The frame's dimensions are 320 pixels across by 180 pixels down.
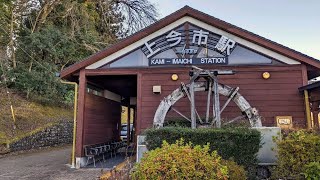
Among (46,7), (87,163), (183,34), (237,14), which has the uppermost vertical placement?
(46,7)

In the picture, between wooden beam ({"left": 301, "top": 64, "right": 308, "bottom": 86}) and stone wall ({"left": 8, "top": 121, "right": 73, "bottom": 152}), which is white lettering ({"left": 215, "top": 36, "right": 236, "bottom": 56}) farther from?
stone wall ({"left": 8, "top": 121, "right": 73, "bottom": 152})

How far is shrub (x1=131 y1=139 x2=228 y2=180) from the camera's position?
3.71 m

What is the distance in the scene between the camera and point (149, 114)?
9.00m

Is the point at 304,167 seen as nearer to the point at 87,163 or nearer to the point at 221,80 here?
the point at 221,80

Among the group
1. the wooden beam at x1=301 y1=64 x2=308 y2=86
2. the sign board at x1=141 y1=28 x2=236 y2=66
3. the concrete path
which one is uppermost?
the sign board at x1=141 y1=28 x2=236 y2=66

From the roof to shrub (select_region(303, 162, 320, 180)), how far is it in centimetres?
476

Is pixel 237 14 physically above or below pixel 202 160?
above

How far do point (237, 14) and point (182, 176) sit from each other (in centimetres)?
1325

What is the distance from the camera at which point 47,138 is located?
15.0 meters

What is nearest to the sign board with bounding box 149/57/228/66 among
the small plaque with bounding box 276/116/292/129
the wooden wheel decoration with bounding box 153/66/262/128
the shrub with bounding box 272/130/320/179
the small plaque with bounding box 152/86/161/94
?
the small plaque with bounding box 152/86/161/94

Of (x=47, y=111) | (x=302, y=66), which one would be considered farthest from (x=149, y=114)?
(x=47, y=111)

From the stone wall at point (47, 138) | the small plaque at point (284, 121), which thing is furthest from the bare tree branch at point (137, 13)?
the small plaque at point (284, 121)

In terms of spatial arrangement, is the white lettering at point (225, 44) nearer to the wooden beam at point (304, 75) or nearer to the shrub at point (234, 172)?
the wooden beam at point (304, 75)

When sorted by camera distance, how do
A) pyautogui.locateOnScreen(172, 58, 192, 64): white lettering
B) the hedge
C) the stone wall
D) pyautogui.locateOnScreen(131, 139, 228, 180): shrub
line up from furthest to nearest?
1. the stone wall
2. pyautogui.locateOnScreen(172, 58, 192, 64): white lettering
3. the hedge
4. pyautogui.locateOnScreen(131, 139, 228, 180): shrub
